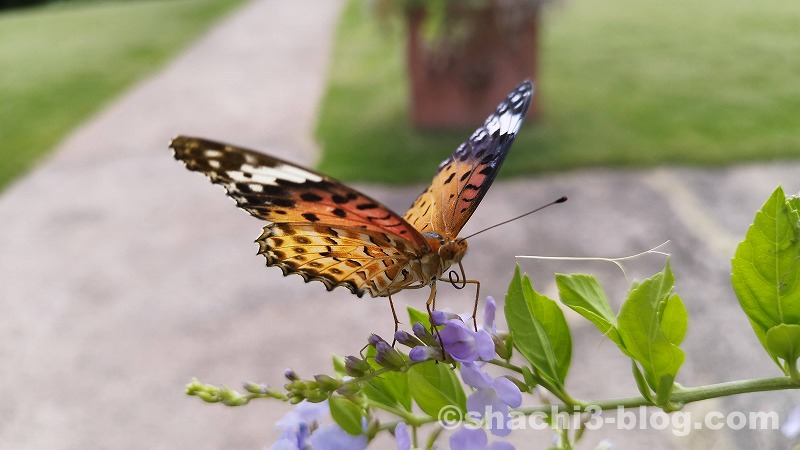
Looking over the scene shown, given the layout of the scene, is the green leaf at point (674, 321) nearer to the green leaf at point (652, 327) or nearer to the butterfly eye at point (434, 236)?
the green leaf at point (652, 327)

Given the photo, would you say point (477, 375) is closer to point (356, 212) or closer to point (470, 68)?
point (356, 212)

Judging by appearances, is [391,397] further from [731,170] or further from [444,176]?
[731,170]

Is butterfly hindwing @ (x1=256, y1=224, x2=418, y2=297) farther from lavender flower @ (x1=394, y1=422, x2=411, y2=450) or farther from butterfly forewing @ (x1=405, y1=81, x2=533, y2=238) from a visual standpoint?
lavender flower @ (x1=394, y1=422, x2=411, y2=450)

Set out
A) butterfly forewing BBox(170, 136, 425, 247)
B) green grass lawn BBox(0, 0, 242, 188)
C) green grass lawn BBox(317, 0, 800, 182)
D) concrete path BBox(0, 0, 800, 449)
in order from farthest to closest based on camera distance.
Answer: green grass lawn BBox(0, 0, 242, 188) → green grass lawn BBox(317, 0, 800, 182) → concrete path BBox(0, 0, 800, 449) → butterfly forewing BBox(170, 136, 425, 247)

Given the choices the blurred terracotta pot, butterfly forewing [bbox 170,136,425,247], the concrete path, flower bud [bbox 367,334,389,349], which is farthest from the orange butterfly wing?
the blurred terracotta pot

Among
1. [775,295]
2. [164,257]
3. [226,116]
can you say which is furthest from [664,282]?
[226,116]
